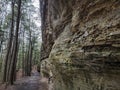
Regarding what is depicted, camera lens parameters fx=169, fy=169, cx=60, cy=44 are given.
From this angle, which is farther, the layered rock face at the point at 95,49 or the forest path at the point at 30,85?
the forest path at the point at 30,85

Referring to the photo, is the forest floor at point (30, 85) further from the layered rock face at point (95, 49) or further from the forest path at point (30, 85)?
the layered rock face at point (95, 49)

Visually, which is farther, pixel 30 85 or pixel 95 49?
pixel 30 85

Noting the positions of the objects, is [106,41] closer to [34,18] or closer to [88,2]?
[88,2]

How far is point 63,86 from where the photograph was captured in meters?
7.80

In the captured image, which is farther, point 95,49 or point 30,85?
point 30,85

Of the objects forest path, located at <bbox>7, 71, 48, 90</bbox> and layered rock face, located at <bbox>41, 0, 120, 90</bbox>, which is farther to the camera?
forest path, located at <bbox>7, 71, 48, 90</bbox>

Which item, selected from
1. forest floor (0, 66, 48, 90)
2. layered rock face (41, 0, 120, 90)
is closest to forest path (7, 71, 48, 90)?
forest floor (0, 66, 48, 90)

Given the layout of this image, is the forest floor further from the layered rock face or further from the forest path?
the layered rock face

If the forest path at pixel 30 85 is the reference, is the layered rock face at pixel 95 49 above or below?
above

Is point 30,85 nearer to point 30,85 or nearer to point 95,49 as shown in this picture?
point 30,85

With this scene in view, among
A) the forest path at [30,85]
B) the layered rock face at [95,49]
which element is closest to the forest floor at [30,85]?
the forest path at [30,85]

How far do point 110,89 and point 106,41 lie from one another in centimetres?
120

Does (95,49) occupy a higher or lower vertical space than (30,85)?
higher

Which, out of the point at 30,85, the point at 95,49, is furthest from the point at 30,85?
the point at 95,49
